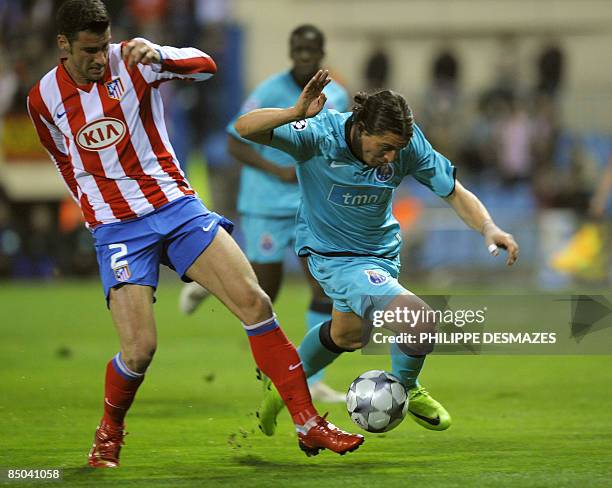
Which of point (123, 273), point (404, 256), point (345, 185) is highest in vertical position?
point (404, 256)

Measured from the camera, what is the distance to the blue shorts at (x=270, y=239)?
8.59 meters

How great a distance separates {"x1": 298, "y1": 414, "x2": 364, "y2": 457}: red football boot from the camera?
571cm

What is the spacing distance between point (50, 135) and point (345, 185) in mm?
1477

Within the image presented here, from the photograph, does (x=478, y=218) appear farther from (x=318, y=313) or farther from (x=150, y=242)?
(x=318, y=313)

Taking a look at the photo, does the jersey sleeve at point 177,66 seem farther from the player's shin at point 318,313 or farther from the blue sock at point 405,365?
the player's shin at point 318,313

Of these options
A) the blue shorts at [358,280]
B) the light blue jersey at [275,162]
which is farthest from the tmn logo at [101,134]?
the light blue jersey at [275,162]

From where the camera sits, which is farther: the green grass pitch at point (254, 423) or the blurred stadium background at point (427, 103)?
the blurred stadium background at point (427, 103)

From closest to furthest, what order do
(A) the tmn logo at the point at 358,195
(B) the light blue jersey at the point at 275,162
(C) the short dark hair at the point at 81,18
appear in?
(C) the short dark hair at the point at 81,18, (A) the tmn logo at the point at 358,195, (B) the light blue jersey at the point at 275,162

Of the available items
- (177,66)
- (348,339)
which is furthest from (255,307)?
(177,66)

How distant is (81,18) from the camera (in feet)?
18.6

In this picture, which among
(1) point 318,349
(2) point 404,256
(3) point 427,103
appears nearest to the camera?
(1) point 318,349

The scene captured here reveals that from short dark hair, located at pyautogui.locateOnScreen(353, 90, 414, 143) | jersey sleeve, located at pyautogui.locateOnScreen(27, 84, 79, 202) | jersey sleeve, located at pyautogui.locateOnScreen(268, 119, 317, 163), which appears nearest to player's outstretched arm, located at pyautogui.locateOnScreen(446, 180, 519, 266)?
short dark hair, located at pyautogui.locateOnScreen(353, 90, 414, 143)

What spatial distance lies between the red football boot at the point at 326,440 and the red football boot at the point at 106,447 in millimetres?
896

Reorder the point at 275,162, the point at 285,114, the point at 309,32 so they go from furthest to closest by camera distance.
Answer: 1. the point at 275,162
2. the point at 309,32
3. the point at 285,114
